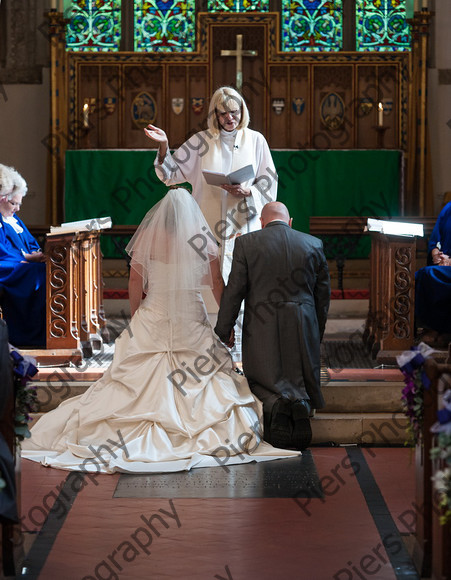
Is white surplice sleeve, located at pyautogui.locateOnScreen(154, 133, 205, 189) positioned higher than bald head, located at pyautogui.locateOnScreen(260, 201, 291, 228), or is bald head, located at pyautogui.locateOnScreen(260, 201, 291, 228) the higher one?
white surplice sleeve, located at pyautogui.locateOnScreen(154, 133, 205, 189)

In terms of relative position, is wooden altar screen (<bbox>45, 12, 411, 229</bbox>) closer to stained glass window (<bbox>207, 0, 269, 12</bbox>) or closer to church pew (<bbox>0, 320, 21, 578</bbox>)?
stained glass window (<bbox>207, 0, 269, 12</bbox>)

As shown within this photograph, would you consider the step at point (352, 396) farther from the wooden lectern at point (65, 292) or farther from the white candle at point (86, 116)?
the white candle at point (86, 116)

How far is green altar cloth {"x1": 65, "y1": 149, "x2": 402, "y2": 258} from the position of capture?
11.6m

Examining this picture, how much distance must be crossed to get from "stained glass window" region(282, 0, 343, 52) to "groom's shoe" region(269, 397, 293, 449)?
759 centimetres

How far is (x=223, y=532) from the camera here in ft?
15.1

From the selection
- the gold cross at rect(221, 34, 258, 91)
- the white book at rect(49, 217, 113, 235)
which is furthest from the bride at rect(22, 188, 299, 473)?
the gold cross at rect(221, 34, 258, 91)

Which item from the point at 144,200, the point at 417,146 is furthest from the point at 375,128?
the point at 144,200

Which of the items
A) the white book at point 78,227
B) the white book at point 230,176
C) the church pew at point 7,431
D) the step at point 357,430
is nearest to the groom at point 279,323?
the step at point 357,430

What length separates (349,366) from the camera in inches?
290

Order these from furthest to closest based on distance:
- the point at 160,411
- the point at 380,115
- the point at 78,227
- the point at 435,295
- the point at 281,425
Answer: the point at 380,115 < the point at 78,227 < the point at 435,295 < the point at 281,425 < the point at 160,411

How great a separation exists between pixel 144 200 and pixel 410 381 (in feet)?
25.1

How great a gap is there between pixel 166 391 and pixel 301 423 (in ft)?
2.84

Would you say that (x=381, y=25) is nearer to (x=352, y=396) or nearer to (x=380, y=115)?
(x=380, y=115)

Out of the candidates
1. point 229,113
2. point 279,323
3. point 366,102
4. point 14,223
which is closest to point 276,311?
point 279,323
